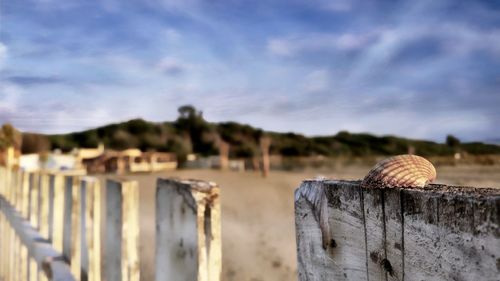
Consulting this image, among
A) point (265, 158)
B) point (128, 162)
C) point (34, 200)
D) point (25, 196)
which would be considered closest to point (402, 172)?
point (34, 200)

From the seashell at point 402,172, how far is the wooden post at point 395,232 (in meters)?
0.10

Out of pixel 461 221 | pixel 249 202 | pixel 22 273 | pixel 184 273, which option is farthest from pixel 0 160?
pixel 461 221

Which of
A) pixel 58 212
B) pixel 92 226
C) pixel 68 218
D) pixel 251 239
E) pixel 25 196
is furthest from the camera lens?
pixel 251 239

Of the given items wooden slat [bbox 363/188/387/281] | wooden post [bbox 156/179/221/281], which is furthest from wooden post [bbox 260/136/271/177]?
wooden slat [bbox 363/188/387/281]

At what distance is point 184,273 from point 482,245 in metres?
0.92

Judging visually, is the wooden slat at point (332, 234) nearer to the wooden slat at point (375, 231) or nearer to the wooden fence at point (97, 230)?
the wooden slat at point (375, 231)

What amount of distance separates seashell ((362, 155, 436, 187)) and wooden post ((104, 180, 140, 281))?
1172 mm

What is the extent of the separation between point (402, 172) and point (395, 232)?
1.05 feet

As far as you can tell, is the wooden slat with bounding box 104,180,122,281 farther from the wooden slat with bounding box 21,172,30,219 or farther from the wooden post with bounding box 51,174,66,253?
the wooden slat with bounding box 21,172,30,219

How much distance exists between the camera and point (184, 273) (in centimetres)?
127

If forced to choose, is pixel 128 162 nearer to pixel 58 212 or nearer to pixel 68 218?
pixel 58 212

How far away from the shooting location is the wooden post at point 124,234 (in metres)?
1.75

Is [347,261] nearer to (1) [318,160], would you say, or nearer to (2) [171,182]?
(2) [171,182]

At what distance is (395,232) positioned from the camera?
2.19ft
